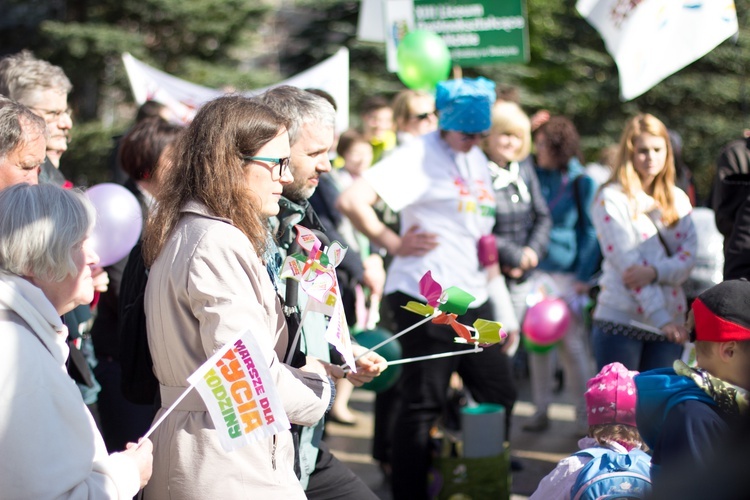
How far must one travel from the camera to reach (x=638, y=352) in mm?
4770

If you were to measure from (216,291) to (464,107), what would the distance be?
2.32 meters

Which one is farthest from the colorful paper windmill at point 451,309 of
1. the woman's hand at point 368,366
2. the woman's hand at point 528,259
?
the woman's hand at point 528,259

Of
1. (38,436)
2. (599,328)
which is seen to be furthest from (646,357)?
(38,436)

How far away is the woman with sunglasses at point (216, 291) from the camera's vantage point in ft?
8.14

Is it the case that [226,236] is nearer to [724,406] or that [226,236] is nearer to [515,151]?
[724,406]

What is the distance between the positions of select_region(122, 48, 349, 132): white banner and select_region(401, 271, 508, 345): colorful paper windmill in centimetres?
379

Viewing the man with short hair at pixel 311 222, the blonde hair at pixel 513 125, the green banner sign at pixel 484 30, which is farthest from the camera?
the green banner sign at pixel 484 30

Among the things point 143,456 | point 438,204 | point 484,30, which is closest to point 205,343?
point 143,456

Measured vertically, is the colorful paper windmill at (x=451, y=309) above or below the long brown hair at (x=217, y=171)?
below

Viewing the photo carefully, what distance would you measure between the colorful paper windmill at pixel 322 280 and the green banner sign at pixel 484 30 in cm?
505

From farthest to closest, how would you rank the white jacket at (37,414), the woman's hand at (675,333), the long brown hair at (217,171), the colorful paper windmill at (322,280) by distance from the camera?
the woman's hand at (675,333) < the colorful paper windmill at (322,280) < the long brown hair at (217,171) < the white jacket at (37,414)

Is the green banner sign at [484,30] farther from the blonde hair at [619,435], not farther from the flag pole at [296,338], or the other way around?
the flag pole at [296,338]

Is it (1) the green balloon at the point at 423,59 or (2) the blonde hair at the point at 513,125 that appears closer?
(2) the blonde hair at the point at 513,125

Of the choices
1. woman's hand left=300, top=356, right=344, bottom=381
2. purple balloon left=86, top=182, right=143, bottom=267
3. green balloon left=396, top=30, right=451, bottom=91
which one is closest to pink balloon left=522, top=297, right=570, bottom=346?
green balloon left=396, top=30, right=451, bottom=91
